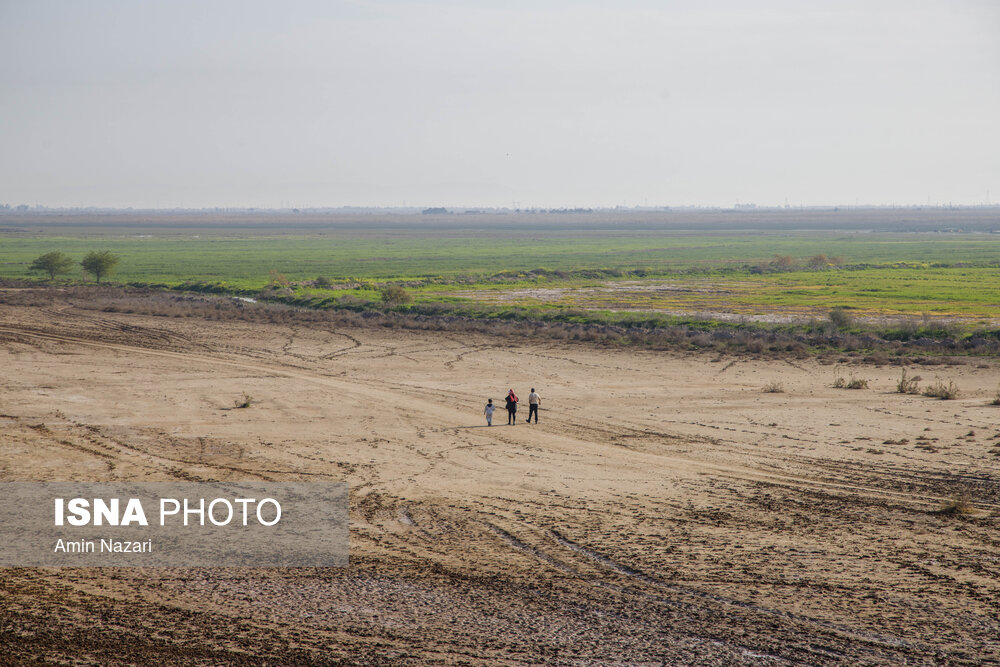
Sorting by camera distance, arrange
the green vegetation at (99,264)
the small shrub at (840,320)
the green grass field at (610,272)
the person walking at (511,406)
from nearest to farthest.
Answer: the person walking at (511,406), the small shrub at (840,320), the green grass field at (610,272), the green vegetation at (99,264)

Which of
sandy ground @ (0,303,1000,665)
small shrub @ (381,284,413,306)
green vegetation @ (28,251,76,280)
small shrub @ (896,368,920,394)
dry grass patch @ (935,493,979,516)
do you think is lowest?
sandy ground @ (0,303,1000,665)

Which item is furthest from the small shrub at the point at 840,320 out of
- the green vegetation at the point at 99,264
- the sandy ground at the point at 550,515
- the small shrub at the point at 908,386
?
the green vegetation at the point at 99,264

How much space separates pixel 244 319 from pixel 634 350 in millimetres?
24697

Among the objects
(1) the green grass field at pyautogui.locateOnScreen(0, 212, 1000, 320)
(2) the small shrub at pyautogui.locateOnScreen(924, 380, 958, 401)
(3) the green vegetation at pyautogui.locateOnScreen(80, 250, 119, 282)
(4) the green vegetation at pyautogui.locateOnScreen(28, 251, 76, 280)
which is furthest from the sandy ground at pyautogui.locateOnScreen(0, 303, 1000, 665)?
(4) the green vegetation at pyautogui.locateOnScreen(28, 251, 76, 280)

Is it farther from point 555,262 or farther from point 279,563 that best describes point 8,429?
point 555,262

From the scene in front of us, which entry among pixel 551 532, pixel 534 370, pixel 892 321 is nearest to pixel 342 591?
pixel 551 532

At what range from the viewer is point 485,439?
82.5 feet

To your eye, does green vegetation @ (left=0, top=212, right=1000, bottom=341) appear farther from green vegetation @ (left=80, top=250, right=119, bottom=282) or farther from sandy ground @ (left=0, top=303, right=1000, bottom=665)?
sandy ground @ (left=0, top=303, right=1000, bottom=665)

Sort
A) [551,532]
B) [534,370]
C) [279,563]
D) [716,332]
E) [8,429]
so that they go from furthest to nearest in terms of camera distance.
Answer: [716,332], [534,370], [8,429], [551,532], [279,563]

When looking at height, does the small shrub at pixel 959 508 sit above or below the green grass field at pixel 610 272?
below

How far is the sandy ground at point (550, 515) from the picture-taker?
12383mm

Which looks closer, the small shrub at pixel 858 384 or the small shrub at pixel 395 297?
the small shrub at pixel 858 384

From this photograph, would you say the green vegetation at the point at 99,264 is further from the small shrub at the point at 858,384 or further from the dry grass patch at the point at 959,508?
the dry grass patch at the point at 959,508

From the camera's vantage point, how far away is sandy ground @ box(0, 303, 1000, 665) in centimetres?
1238
